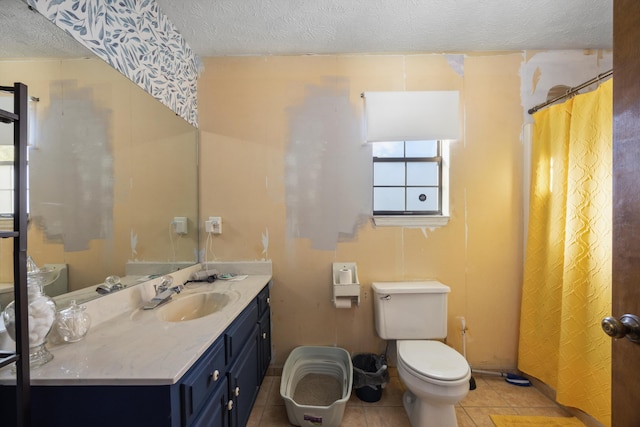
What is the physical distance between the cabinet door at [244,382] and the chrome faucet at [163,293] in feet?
1.57

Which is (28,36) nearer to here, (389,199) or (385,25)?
(385,25)

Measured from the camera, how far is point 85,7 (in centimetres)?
109

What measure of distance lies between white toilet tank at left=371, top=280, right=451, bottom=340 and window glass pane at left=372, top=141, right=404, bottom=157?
1019mm

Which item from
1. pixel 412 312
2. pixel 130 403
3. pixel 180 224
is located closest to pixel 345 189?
pixel 412 312

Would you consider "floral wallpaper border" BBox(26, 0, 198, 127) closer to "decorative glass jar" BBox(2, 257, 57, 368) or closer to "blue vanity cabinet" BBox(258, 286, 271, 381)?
"decorative glass jar" BBox(2, 257, 57, 368)

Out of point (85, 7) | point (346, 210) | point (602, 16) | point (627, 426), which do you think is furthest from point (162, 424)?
point (602, 16)

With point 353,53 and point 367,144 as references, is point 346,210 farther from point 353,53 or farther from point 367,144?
point 353,53

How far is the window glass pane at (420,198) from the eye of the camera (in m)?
2.02

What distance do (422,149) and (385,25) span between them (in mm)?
899

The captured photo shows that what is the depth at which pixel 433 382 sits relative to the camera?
4.23ft

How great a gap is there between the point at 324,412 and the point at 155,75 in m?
2.15

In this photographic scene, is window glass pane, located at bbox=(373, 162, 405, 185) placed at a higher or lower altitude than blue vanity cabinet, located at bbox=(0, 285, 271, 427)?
higher

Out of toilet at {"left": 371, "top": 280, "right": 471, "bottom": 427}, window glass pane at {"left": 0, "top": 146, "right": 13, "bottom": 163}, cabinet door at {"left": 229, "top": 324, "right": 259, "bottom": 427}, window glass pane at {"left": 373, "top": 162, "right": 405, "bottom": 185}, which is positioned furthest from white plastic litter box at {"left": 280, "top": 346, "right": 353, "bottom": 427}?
window glass pane at {"left": 0, "top": 146, "right": 13, "bottom": 163}

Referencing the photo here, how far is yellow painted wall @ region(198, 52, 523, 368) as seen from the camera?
1882 millimetres
